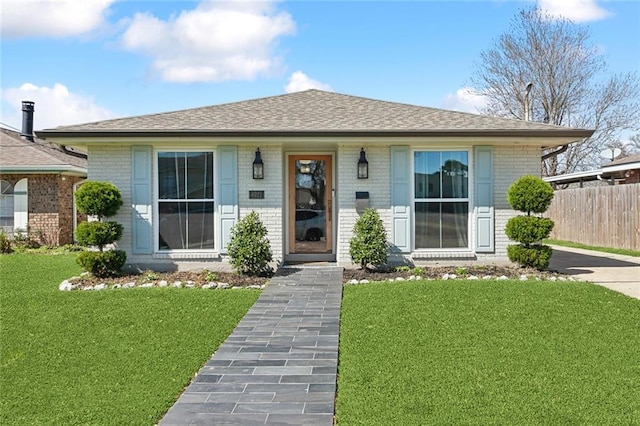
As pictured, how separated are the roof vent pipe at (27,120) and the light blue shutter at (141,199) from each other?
1290 centimetres

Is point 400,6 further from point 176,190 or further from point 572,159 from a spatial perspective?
point 572,159

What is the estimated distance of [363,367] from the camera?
5.13 m

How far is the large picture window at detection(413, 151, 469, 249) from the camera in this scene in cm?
1088

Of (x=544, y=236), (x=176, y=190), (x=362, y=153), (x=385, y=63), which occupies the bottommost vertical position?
(x=544, y=236)

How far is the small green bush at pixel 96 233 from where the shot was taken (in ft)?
31.7

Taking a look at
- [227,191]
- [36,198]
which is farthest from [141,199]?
[36,198]

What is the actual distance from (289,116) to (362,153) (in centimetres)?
A: 198

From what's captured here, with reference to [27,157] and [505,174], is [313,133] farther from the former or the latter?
[27,157]

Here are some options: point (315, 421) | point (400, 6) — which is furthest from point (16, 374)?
point (400, 6)

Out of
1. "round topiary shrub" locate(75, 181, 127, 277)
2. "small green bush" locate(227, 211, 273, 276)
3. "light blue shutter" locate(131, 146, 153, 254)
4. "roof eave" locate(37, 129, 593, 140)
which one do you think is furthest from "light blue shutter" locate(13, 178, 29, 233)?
"small green bush" locate(227, 211, 273, 276)

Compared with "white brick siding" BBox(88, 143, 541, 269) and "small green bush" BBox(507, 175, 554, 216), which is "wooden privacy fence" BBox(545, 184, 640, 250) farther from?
"small green bush" BBox(507, 175, 554, 216)

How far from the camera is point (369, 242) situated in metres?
10.1

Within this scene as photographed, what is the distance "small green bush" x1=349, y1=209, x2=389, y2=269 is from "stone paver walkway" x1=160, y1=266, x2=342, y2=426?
6.56 feet

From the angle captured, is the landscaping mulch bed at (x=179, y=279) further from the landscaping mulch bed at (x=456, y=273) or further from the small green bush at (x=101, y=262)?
the landscaping mulch bed at (x=456, y=273)
